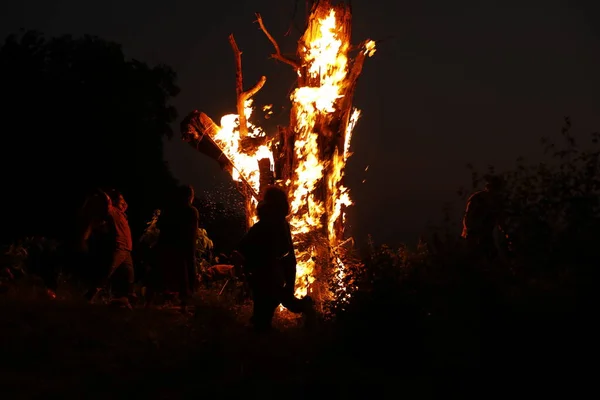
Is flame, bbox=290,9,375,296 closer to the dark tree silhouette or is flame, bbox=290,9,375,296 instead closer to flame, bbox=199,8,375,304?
flame, bbox=199,8,375,304

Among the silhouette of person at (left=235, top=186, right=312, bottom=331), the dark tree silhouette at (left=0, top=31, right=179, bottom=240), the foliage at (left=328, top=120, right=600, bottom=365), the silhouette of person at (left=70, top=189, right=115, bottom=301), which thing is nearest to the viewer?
the foliage at (left=328, top=120, right=600, bottom=365)

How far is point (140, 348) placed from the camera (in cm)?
755

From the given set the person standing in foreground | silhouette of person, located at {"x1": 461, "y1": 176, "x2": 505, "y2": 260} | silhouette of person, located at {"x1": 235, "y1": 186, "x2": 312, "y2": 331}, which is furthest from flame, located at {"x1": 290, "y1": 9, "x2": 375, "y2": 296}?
silhouette of person, located at {"x1": 461, "y1": 176, "x2": 505, "y2": 260}

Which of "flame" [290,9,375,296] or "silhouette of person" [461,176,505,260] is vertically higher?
"flame" [290,9,375,296]

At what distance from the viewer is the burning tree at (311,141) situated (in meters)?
11.4

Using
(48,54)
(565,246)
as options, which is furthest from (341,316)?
(48,54)

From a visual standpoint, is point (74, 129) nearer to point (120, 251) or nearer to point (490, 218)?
point (120, 251)

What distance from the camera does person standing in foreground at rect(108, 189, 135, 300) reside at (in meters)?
10.3

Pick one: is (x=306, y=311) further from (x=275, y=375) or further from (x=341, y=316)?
(x=275, y=375)

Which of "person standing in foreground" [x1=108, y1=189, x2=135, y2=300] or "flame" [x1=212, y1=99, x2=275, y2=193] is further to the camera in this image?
"flame" [x1=212, y1=99, x2=275, y2=193]

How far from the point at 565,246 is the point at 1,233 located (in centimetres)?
2283

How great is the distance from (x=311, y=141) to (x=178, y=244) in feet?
8.41

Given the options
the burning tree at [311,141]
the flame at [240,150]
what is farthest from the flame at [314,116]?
the flame at [240,150]

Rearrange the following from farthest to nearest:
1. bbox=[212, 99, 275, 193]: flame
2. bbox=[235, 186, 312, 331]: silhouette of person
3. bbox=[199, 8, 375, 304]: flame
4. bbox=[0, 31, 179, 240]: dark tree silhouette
→ bbox=[0, 31, 179, 240]: dark tree silhouette
bbox=[212, 99, 275, 193]: flame
bbox=[199, 8, 375, 304]: flame
bbox=[235, 186, 312, 331]: silhouette of person
